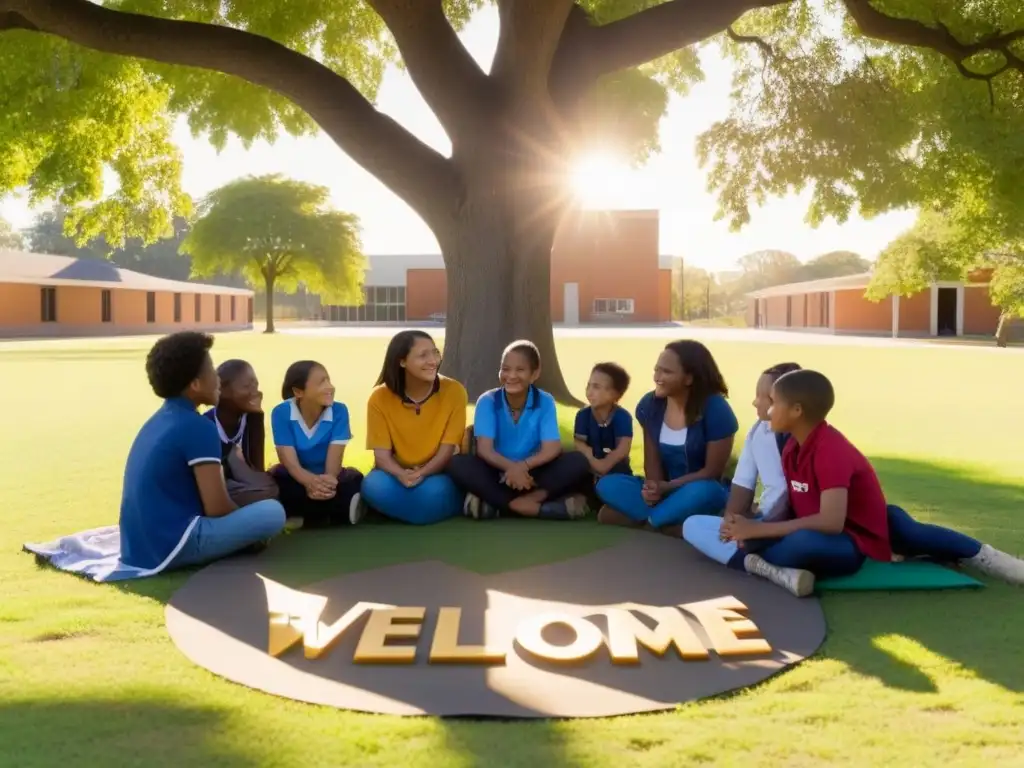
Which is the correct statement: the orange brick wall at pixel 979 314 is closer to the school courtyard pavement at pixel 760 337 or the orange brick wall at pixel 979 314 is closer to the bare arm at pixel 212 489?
the school courtyard pavement at pixel 760 337

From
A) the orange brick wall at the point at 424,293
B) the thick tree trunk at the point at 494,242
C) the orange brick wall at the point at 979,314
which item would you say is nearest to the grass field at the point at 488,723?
the thick tree trunk at the point at 494,242

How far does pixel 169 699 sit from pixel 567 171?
8856 millimetres

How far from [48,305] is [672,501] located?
52595 mm

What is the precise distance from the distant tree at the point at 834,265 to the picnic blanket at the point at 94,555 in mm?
107455

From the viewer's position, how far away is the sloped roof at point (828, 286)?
180ft

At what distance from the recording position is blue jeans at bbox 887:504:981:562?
17.6 feet

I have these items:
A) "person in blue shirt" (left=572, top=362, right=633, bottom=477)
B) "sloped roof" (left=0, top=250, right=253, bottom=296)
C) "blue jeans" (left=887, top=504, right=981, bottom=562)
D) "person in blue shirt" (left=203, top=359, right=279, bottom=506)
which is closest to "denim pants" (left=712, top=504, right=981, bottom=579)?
"blue jeans" (left=887, top=504, right=981, bottom=562)

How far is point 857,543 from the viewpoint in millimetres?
5059

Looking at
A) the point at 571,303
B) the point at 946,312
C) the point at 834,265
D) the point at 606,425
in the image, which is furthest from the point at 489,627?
the point at 834,265

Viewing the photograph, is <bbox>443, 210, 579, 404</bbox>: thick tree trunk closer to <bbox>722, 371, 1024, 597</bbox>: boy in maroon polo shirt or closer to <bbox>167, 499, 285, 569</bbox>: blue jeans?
<bbox>167, 499, 285, 569</bbox>: blue jeans

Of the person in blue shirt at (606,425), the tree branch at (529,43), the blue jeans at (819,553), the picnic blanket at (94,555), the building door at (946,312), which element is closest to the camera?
the blue jeans at (819,553)

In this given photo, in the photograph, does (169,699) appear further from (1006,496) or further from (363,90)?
(363,90)

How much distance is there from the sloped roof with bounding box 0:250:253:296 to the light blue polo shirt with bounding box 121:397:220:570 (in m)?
48.2

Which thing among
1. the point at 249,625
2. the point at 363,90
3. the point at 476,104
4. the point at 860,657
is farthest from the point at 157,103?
the point at 860,657
